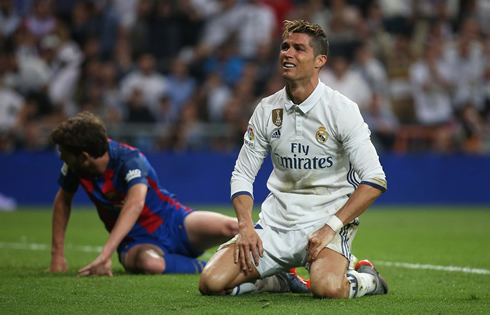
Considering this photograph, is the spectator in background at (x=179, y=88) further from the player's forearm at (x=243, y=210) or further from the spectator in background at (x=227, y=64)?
the player's forearm at (x=243, y=210)

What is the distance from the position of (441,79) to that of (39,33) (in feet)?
27.8

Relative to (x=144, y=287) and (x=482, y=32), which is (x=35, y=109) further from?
(x=482, y=32)

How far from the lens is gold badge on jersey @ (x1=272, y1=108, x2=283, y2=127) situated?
4.70 m

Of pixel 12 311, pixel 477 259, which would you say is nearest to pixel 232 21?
pixel 477 259

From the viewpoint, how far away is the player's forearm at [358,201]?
14.1 feet

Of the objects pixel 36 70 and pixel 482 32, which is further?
pixel 482 32

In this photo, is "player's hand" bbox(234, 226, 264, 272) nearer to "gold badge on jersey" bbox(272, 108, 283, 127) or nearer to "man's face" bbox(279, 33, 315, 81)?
"gold badge on jersey" bbox(272, 108, 283, 127)


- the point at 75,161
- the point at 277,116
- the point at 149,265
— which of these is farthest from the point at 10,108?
the point at 277,116

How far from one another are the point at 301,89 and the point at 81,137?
70.0 inches

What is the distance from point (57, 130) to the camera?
5375mm

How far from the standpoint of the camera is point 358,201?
4.31 meters

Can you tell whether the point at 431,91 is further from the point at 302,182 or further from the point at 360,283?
the point at 360,283

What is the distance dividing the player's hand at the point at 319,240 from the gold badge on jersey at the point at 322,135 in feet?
1.94

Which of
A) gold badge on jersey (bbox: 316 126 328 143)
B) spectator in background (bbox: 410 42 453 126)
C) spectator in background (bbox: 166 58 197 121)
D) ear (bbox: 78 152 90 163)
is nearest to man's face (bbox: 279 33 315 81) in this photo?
gold badge on jersey (bbox: 316 126 328 143)
